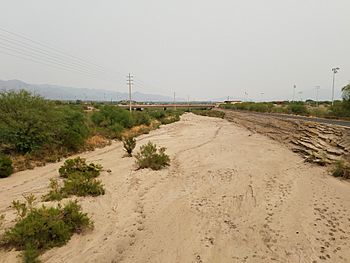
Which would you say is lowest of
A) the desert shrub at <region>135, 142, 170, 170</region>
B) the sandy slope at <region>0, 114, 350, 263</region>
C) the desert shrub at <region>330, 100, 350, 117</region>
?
the sandy slope at <region>0, 114, 350, 263</region>

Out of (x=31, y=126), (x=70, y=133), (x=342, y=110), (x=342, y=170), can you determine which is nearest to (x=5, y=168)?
(x=31, y=126)

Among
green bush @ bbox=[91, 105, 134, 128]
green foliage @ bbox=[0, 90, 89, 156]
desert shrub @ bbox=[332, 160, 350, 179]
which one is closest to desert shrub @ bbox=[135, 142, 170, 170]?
green foliage @ bbox=[0, 90, 89, 156]

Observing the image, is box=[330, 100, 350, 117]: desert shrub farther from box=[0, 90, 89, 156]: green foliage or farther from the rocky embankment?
box=[0, 90, 89, 156]: green foliage

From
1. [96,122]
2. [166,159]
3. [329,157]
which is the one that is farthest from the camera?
[96,122]

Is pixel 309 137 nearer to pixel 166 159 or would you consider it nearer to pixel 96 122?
pixel 166 159

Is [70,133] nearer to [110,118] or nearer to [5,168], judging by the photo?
[5,168]

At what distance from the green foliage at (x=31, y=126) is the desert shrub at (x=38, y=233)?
481 inches

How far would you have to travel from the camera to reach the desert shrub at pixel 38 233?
6554mm

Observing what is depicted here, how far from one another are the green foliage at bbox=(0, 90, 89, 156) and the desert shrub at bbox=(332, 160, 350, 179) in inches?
689

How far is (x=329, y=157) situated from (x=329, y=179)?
4478 millimetres

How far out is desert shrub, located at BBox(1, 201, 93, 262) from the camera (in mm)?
6554

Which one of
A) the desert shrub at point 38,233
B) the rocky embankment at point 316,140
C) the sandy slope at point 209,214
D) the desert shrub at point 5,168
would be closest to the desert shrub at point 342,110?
the rocky embankment at point 316,140

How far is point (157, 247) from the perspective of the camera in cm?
728

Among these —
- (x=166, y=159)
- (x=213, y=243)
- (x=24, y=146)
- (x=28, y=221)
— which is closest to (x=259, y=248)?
(x=213, y=243)
